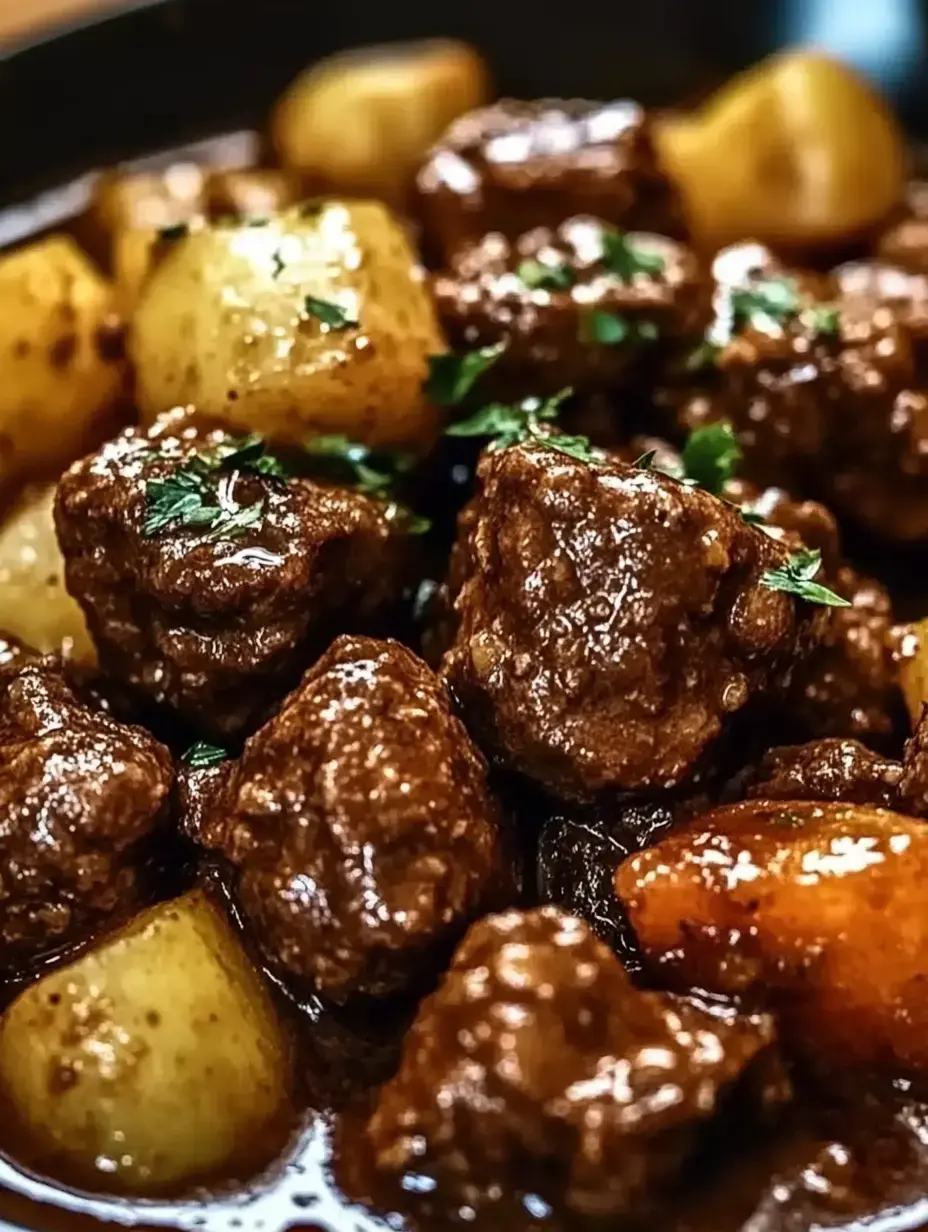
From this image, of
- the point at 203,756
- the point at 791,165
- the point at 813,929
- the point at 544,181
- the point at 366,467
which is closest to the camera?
the point at 813,929

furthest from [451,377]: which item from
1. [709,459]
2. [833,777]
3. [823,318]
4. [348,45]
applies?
[348,45]

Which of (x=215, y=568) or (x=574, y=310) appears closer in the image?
(x=215, y=568)

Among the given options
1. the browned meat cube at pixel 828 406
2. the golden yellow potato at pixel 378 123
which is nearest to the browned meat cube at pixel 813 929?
the browned meat cube at pixel 828 406

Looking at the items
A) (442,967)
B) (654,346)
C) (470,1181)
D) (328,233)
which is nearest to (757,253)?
(654,346)

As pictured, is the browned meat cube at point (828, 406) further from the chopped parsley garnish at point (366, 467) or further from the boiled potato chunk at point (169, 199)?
the boiled potato chunk at point (169, 199)

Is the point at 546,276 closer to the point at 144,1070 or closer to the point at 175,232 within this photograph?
the point at 175,232

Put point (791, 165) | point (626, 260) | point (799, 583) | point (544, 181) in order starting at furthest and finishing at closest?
point (791, 165), point (544, 181), point (626, 260), point (799, 583)

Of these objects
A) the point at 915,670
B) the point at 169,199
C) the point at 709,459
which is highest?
the point at 169,199

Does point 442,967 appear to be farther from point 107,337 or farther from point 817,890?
point 107,337
